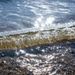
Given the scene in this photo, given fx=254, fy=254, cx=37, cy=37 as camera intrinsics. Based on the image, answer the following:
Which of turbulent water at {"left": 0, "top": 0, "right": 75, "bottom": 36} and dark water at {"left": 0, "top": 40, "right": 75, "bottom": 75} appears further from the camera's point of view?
turbulent water at {"left": 0, "top": 0, "right": 75, "bottom": 36}

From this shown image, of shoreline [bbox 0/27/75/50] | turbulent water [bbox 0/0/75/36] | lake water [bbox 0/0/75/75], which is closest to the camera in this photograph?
lake water [bbox 0/0/75/75]

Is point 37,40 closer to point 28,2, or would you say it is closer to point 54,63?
point 54,63

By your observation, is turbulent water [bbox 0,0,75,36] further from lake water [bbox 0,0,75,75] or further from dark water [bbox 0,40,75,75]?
dark water [bbox 0,40,75,75]

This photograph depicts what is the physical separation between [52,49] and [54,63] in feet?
4.43

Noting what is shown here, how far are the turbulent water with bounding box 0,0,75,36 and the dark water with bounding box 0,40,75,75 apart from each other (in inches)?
102

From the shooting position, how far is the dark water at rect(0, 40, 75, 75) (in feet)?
24.3

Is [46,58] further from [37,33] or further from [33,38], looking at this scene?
[37,33]

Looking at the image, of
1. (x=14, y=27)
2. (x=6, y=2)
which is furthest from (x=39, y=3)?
(x=14, y=27)

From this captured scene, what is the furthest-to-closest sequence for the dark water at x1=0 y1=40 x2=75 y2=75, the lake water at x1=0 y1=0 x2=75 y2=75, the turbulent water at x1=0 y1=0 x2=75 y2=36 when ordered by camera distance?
the turbulent water at x1=0 y1=0 x2=75 y2=36 → the lake water at x1=0 y1=0 x2=75 y2=75 → the dark water at x1=0 y1=40 x2=75 y2=75

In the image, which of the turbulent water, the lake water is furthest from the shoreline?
the turbulent water

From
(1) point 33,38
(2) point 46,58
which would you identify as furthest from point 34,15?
(2) point 46,58

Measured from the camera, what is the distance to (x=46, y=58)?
27.0 feet

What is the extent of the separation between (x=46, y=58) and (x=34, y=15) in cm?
584

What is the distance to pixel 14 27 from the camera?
12109 millimetres
